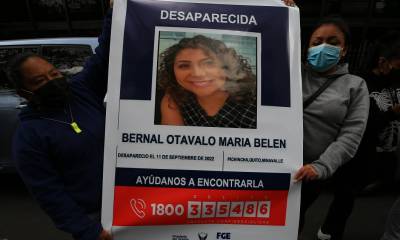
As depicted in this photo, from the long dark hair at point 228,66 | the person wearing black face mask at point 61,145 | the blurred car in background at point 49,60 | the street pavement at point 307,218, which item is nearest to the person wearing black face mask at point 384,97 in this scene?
the street pavement at point 307,218

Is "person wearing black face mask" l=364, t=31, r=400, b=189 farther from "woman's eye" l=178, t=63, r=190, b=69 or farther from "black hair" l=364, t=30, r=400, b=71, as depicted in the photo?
"woman's eye" l=178, t=63, r=190, b=69

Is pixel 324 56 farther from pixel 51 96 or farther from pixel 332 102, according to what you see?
pixel 51 96

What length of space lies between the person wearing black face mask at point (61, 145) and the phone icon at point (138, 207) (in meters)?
0.14

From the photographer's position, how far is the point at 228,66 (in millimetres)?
1949

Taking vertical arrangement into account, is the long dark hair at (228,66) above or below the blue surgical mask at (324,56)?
below

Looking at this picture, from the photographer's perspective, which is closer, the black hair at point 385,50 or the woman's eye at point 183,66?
the woman's eye at point 183,66

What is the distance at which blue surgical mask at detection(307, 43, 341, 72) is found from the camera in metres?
2.26

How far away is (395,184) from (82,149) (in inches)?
155

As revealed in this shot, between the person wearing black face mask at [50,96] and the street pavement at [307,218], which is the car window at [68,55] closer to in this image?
the street pavement at [307,218]

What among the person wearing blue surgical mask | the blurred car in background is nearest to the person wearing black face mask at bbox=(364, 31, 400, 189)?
the person wearing blue surgical mask

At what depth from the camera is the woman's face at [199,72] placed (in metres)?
1.92

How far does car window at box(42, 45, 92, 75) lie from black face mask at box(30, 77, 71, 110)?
2.69 m

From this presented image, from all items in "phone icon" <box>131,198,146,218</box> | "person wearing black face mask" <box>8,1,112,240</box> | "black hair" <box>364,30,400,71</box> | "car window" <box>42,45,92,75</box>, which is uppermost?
"car window" <box>42,45,92,75</box>

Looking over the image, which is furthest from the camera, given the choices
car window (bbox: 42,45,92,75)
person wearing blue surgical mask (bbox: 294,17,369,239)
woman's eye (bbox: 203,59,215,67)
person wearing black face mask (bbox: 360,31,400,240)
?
car window (bbox: 42,45,92,75)
